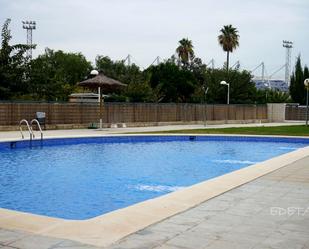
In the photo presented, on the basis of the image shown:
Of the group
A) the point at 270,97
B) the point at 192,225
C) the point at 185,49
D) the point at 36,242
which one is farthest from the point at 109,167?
the point at 185,49

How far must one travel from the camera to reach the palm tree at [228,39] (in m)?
63.1

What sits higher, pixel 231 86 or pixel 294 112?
pixel 231 86

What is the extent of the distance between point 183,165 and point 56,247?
9141 mm

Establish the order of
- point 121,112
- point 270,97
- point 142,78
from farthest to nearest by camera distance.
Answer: point 270,97, point 142,78, point 121,112

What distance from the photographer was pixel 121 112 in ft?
92.5

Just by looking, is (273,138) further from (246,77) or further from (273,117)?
(246,77)

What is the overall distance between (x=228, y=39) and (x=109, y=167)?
53058 mm

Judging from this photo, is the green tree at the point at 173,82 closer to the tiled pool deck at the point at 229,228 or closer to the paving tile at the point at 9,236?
the tiled pool deck at the point at 229,228

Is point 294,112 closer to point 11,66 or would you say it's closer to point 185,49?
point 185,49

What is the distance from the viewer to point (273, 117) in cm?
4453

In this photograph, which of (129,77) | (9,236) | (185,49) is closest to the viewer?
(9,236)

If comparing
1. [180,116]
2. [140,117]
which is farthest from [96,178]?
[180,116]

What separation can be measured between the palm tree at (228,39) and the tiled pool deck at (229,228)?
5739 centimetres

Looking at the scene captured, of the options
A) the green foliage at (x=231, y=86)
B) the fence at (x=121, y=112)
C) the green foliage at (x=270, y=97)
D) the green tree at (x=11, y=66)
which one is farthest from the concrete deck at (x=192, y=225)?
the green foliage at (x=270, y=97)
